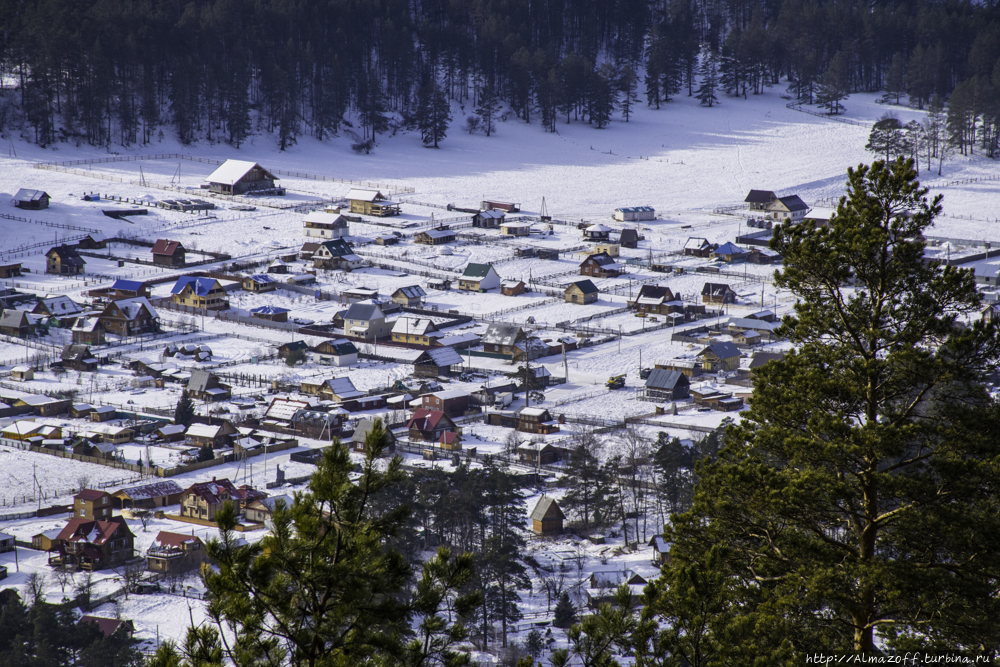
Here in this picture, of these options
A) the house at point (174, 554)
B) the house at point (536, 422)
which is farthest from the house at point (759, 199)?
the house at point (174, 554)

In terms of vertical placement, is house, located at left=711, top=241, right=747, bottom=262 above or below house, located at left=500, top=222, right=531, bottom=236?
below

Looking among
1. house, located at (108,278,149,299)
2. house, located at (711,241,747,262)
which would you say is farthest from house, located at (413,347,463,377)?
house, located at (711,241,747,262)

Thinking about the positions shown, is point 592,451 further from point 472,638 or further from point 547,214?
point 547,214

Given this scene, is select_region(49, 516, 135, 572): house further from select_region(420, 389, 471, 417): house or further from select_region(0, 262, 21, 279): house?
select_region(0, 262, 21, 279): house

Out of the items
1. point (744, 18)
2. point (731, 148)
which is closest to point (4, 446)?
point (731, 148)

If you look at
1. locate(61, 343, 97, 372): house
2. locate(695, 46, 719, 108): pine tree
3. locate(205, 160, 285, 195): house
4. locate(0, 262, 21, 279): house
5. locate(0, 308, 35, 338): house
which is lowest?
locate(61, 343, 97, 372): house
